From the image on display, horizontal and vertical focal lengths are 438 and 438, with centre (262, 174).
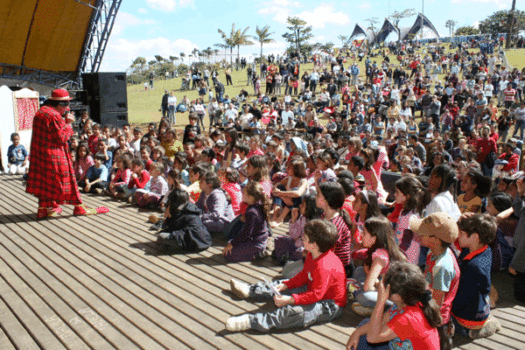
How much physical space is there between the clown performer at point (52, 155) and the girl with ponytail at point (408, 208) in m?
4.33

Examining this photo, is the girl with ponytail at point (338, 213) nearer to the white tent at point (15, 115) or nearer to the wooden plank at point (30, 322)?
the wooden plank at point (30, 322)

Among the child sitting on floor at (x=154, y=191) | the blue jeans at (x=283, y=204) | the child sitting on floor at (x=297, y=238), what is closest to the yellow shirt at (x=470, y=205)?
the child sitting on floor at (x=297, y=238)

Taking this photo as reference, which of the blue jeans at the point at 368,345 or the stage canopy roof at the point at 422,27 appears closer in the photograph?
the blue jeans at the point at 368,345

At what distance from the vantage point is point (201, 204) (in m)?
5.86

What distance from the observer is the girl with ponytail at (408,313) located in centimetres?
252

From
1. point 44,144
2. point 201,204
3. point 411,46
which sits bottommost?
point 201,204

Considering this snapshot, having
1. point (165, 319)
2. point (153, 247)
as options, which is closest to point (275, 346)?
point (165, 319)

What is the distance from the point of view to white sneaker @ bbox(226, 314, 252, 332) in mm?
3334

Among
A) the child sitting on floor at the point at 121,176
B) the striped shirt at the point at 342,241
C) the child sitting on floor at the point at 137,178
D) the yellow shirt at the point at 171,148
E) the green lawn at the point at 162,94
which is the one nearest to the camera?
the striped shirt at the point at 342,241

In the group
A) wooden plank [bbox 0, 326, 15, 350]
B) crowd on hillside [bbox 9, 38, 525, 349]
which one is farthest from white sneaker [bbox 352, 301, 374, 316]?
wooden plank [bbox 0, 326, 15, 350]

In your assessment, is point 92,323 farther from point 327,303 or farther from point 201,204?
point 201,204

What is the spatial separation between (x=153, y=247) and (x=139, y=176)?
100.0 inches

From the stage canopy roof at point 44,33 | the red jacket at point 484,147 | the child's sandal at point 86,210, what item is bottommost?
the child's sandal at point 86,210

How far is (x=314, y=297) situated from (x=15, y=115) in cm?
988
